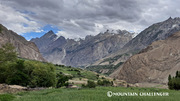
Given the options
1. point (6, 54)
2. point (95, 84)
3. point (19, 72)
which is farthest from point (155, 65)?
point (6, 54)

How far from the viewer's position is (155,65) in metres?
140

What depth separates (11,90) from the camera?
1243 inches

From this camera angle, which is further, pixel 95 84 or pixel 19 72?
pixel 19 72

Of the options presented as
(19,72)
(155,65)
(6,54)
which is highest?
(155,65)

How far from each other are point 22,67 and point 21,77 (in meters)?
4.05

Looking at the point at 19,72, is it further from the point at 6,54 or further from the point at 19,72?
the point at 6,54

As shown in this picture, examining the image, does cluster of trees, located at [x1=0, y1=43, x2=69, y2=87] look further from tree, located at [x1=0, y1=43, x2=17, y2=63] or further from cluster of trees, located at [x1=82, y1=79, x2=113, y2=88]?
cluster of trees, located at [x1=82, y1=79, x2=113, y2=88]

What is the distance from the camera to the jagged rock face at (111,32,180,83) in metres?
131

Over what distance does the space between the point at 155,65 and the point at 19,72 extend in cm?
11869

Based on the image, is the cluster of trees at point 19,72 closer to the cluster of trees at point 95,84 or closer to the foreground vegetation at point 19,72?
the foreground vegetation at point 19,72

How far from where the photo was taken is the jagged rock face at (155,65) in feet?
429

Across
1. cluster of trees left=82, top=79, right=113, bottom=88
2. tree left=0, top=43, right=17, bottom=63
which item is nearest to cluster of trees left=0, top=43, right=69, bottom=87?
tree left=0, top=43, right=17, bottom=63

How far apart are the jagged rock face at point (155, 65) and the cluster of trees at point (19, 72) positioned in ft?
306

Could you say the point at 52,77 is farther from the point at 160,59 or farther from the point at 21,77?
the point at 160,59
